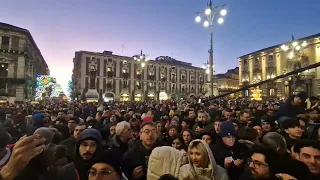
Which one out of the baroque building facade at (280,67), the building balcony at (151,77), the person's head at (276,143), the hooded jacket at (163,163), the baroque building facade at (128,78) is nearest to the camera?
the hooded jacket at (163,163)

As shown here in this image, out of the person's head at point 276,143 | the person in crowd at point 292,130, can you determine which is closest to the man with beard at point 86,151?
the person's head at point 276,143

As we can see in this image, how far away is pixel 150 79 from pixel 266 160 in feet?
197

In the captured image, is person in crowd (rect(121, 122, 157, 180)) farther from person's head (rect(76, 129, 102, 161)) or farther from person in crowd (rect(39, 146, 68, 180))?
person in crowd (rect(39, 146, 68, 180))

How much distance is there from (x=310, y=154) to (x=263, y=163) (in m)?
0.66

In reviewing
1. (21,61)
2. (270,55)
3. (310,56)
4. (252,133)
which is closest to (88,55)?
(21,61)

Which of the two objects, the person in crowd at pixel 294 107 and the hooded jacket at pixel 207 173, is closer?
the hooded jacket at pixel 207 173

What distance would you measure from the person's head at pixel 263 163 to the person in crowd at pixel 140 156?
5.45 ft

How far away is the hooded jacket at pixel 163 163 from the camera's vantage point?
334 cm

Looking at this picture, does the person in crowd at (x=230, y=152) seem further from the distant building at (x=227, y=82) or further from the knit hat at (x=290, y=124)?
the distant building at (x=227, y=82)

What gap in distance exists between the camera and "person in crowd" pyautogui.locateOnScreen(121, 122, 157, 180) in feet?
12.3

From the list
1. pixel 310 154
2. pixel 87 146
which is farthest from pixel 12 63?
pixel 310 154

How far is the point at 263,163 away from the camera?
2859 mm

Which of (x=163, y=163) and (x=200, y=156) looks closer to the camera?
(x=200, y=156)

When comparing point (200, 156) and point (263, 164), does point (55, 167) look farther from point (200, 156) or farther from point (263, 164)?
point (263, 164)
